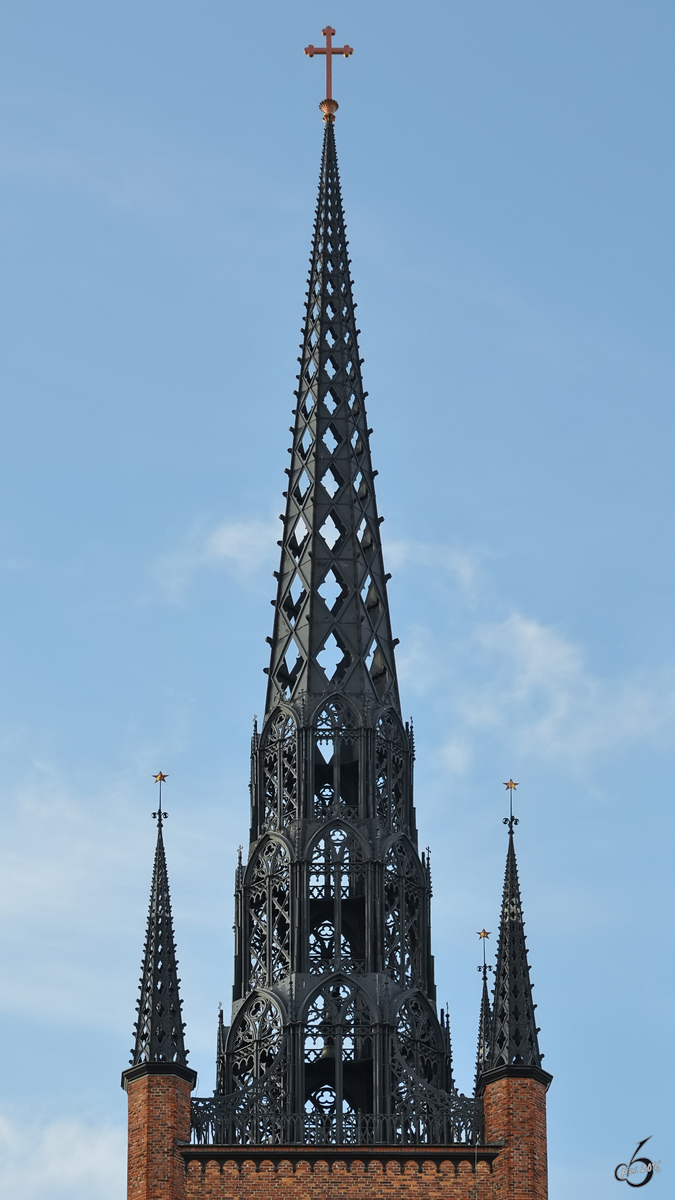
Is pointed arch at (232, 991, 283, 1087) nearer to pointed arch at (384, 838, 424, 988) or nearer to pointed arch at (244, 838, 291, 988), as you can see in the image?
pointed arch at (244, 838, 291, 988)

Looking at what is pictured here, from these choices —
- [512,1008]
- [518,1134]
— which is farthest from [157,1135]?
[512,1008]

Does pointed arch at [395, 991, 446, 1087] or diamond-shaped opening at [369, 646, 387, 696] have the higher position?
diamond-shaped opening at [369, 646, 387, 696]

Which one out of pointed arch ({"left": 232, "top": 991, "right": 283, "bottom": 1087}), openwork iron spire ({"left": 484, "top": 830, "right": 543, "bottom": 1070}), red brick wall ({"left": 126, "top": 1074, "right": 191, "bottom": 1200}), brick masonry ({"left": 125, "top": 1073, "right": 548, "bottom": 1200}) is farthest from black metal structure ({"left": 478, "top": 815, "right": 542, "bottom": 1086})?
red brick wall ({"left": 126, "top": 1074, "right": 191, "bottom": 1200})

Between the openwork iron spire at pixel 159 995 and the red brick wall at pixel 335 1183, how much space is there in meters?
2.90

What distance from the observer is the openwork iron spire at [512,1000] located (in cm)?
8000

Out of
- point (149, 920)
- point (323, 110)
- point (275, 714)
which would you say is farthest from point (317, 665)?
point (323, 110)

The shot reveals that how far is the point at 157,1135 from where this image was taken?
78625 mm

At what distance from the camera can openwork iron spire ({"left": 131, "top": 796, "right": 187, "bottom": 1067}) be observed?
80062 mm

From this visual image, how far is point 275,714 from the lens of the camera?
86375 millimetres

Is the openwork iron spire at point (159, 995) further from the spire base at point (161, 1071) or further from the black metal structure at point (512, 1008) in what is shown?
the black metal structure at point (512, 1008)

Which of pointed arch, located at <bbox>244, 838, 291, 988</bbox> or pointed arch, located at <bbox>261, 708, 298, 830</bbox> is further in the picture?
pointed arch, located at <bbox>261, 708, 298, 830</bbox>

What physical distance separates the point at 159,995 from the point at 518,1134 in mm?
8982

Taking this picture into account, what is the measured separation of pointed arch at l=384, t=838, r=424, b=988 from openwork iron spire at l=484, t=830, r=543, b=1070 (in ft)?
7.29

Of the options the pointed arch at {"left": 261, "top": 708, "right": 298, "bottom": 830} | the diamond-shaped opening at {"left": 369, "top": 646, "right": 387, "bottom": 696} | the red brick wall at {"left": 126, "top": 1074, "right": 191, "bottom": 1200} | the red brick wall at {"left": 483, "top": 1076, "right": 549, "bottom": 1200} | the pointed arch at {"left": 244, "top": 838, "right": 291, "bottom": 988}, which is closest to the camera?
the red brick wall at {"left": 126, "top": 1074, "right": 191, "bottom": 1200}
